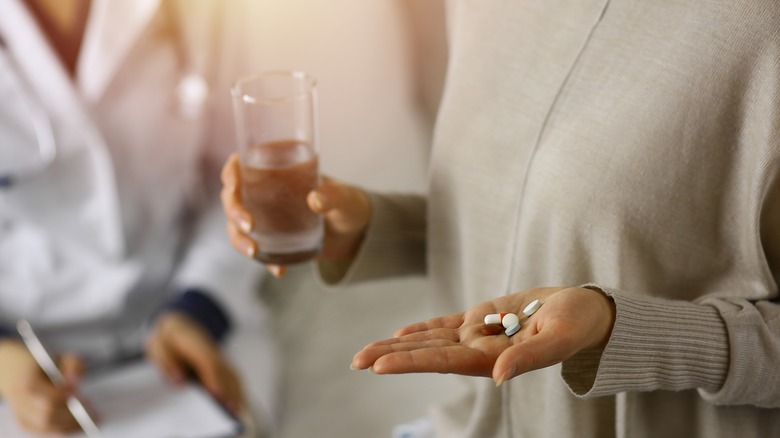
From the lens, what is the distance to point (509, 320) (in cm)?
70

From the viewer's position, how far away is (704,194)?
79 centimetres

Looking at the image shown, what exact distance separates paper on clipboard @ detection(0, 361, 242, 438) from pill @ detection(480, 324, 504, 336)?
0.63 metres

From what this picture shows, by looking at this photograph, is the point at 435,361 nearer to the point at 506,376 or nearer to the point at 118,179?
the point at 506,376

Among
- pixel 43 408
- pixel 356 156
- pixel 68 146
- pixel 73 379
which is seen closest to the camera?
pixel 43 408

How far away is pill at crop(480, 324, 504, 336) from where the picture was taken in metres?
0.70

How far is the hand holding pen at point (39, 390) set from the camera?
4.08 ft

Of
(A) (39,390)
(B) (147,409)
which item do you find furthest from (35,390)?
(B) (147,409)

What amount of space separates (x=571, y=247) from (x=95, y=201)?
0.96 m

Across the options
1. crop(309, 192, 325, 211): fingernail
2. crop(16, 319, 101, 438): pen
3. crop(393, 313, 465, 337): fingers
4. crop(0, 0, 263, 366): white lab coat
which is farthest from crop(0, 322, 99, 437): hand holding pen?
crop(393, 313, 465, 337): fingers

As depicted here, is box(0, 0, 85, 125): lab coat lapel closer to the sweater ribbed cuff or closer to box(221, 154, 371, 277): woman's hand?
box(221, 154, 371, 277): woman's hand

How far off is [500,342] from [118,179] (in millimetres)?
1015

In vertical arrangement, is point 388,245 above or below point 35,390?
above

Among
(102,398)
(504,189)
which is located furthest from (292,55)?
(504,189)

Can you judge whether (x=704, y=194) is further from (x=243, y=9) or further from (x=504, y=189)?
(x=243, y=9)
